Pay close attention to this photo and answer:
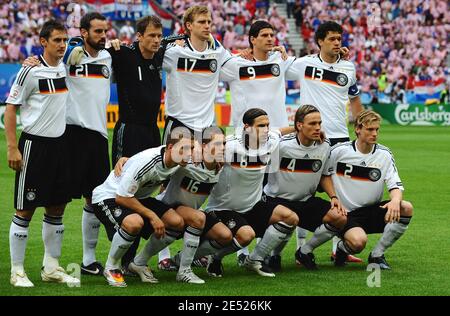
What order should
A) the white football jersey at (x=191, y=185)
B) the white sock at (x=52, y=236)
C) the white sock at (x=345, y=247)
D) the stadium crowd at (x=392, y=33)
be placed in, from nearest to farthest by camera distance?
the white football jersey at (x=191, y=185) → the white sock at (x=52, y=236) → the white sock at (x=345, y=247) → the stadium crowd at (x=392, y=33)

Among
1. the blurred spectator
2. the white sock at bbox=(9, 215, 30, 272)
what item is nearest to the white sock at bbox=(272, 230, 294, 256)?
the white sock at bbox=(9, 215, 30, 272)

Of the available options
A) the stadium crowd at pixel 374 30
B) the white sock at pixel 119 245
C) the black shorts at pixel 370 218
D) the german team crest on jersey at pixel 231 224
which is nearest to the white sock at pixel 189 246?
the german team crest on jersey at pixel 231 224

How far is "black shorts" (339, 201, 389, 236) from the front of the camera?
8719 millimetres

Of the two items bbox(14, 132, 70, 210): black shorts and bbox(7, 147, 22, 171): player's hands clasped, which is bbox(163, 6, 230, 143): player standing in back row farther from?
bbox(7, 147, 22, 171): player's hands clasped

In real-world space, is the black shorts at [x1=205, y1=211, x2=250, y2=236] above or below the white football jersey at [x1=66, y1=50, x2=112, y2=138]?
below

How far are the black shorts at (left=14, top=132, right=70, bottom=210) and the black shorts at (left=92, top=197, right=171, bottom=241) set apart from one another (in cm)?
34

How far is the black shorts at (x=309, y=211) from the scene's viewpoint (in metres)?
8.66

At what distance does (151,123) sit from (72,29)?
83.1 ft

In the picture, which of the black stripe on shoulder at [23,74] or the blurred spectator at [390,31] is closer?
the black stripe on shoulder at [23,74]

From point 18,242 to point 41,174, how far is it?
62 centimetres

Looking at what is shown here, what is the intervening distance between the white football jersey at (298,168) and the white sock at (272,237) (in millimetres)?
533

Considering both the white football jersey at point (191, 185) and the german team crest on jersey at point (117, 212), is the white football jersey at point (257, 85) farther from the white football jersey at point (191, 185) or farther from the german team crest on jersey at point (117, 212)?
the german team crest on jersey at point (117, 212)
